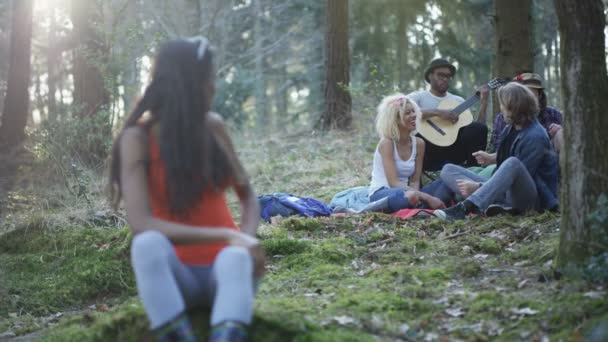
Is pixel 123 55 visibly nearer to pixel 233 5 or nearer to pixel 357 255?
pixel 357 255

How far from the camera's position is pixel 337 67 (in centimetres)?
1528

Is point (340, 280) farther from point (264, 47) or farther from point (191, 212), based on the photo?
point (264, 47)

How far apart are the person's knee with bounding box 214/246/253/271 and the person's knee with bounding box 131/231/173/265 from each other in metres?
0.23

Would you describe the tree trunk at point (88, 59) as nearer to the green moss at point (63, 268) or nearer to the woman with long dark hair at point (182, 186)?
the green moss at point (63, 268)

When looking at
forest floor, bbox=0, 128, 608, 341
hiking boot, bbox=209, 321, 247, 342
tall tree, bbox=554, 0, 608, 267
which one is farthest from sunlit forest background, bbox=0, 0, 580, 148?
hiking boot, bbox=209, 321, 247, 342

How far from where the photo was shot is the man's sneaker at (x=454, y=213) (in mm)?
7430

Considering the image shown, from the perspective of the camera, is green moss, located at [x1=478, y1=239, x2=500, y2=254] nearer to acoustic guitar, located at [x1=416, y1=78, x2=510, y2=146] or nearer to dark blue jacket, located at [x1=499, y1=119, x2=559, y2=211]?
dark blue jacket, located at [x1=499, y1=119, x2=559, y2=211]

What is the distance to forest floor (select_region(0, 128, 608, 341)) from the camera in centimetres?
425

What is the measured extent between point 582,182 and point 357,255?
2200 mm

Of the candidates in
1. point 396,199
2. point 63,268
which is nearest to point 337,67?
point 396,199

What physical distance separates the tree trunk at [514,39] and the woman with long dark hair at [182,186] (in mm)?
6625

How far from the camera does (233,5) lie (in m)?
28.4

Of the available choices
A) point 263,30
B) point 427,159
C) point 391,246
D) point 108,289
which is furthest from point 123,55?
point 263,30

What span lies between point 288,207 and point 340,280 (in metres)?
2.74
